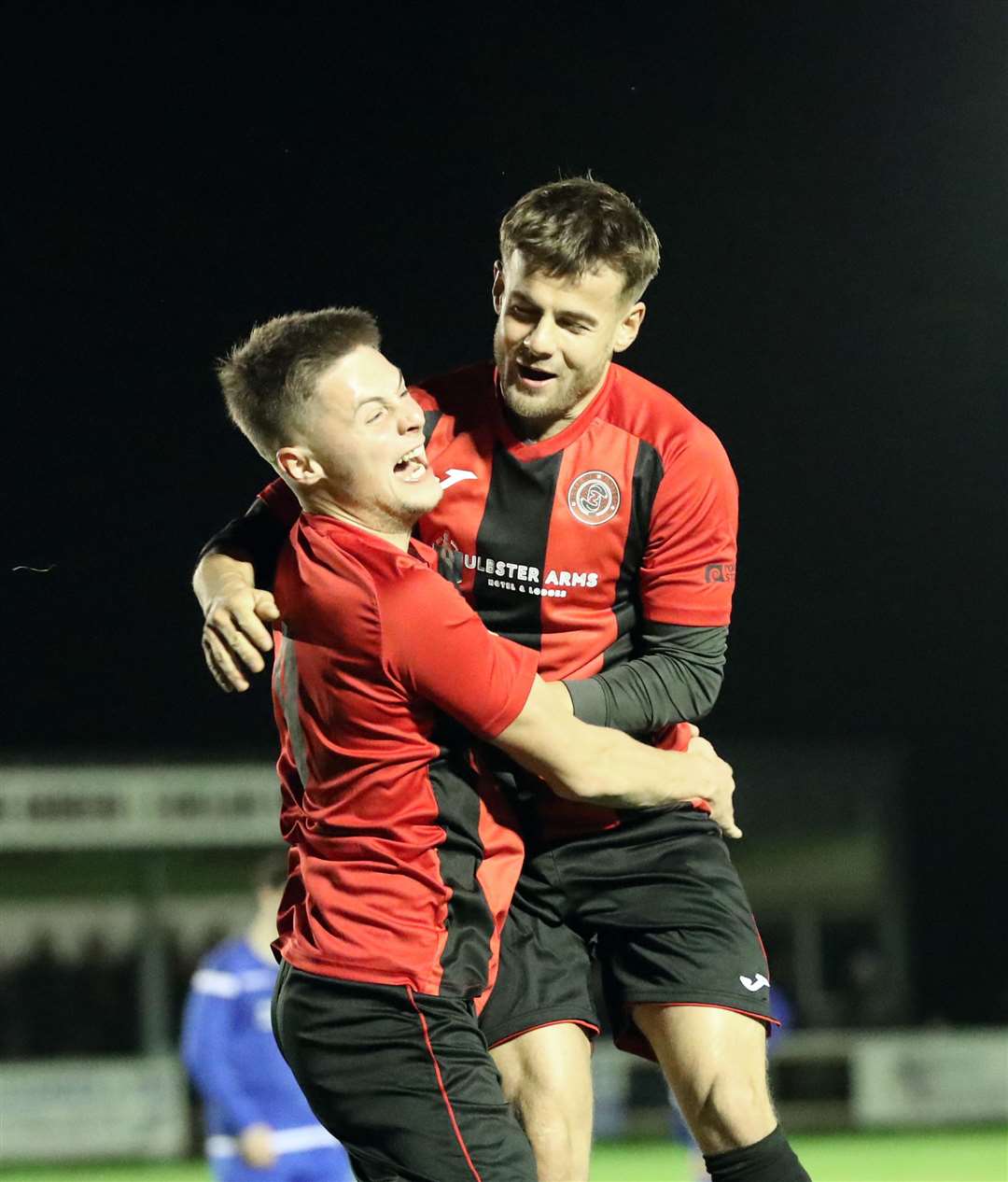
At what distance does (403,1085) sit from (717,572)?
1012 mm

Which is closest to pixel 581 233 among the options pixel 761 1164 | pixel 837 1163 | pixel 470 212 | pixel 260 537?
pixel 260 537

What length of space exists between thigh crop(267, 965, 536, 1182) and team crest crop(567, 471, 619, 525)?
839 millimetres

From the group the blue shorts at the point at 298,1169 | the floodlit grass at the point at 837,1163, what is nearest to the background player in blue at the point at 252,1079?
the blue shorts at the point at 298,1169

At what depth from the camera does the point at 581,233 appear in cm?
289

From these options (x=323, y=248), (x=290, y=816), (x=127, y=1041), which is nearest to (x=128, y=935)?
(x=127, y=1041)

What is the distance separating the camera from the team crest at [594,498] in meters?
2.93

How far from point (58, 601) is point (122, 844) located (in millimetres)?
2172

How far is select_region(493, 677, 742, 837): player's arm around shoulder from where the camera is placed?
2.62 meters

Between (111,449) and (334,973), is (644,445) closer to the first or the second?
(334,973)

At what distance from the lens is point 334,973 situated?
2.53 metres

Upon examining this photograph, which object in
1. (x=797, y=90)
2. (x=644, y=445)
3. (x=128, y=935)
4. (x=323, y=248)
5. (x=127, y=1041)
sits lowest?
→ (x=127, y=1041)

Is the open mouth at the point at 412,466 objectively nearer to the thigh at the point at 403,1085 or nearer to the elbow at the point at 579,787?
the elbow at the point at 579,787

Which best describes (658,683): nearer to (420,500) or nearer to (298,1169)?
(420,500)

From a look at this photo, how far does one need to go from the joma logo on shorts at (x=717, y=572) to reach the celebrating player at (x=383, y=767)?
38 cm
